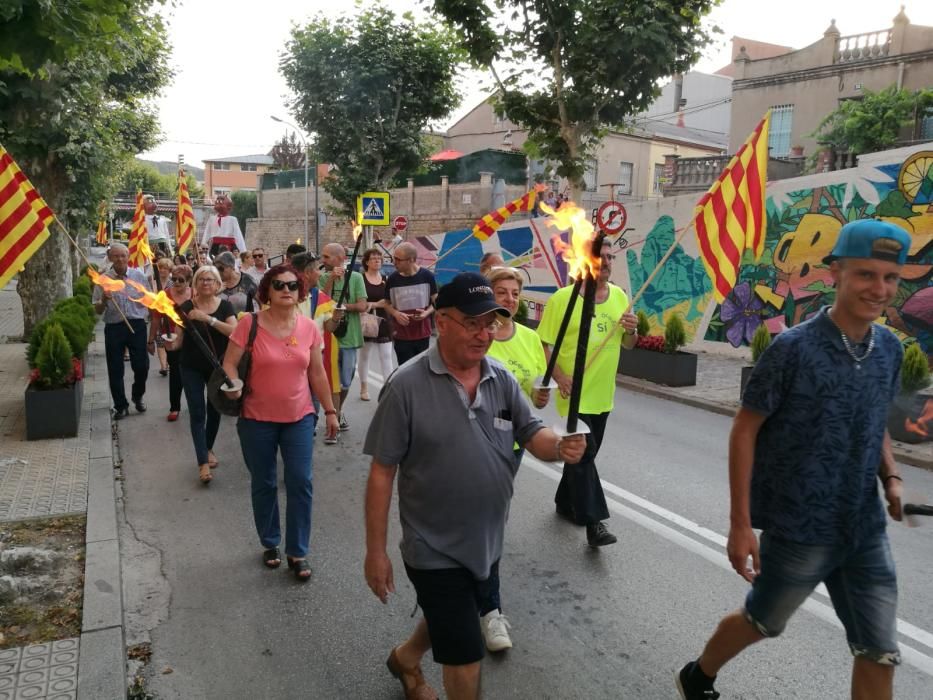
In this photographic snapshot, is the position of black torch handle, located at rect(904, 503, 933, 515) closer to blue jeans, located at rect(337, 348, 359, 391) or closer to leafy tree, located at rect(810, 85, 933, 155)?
blue jeans, located at rect(337, 348, 359, 391)

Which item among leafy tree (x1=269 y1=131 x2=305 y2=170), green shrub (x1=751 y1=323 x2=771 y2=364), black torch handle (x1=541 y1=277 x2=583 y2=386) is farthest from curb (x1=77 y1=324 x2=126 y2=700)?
leafy tree (x1=269 y1=131 x2=305 y2=170)

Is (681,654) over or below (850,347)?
below

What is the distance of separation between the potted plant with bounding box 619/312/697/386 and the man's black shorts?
898cm

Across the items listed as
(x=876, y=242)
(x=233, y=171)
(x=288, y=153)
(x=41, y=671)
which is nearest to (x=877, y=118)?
(x=876, y=242)

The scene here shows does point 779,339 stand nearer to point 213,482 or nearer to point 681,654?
point 681,654

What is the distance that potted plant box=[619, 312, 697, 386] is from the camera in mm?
11430

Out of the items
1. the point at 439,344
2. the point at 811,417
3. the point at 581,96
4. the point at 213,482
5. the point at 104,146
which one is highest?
the point at 581,96

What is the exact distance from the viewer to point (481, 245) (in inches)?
890

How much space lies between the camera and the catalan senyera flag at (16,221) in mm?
5801

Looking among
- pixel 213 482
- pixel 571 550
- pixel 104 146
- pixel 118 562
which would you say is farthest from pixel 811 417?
pixel 104 146

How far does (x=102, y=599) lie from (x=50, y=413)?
423cm

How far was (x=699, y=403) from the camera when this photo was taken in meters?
10.3

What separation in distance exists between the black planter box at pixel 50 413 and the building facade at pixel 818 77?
26157mm

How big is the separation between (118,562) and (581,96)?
14250 millimetres
